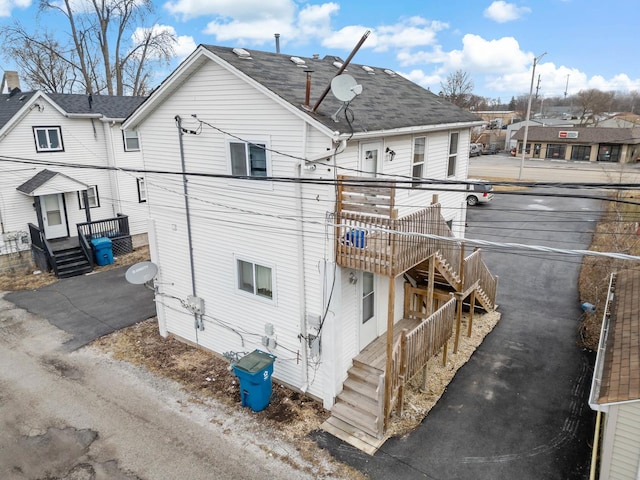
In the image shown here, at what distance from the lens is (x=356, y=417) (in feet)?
30.8

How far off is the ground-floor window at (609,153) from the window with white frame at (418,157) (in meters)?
53.5

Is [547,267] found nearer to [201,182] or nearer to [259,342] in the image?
[259,342]

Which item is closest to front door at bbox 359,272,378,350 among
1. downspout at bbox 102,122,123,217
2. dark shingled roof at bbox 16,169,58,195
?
dark shingled roof at bbox 16,169,58,195

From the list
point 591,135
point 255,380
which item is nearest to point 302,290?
point 255,380

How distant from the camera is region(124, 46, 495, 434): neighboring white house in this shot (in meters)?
8.90

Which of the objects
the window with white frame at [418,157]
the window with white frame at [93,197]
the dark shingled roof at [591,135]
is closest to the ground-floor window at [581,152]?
the dark shingled roof at [591,135]

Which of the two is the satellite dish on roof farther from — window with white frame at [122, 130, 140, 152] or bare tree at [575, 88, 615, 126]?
bare tree at [575, 88, 615, 126]

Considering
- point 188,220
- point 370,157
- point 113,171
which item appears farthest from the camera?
point 113,171

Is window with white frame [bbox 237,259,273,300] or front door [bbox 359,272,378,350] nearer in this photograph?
window with white frame [bbox 237,259,273,300]

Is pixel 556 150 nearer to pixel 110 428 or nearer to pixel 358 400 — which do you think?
pixel 358 400

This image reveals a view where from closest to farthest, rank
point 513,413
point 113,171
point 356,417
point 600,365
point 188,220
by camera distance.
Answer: point 600,365 → point 356,417 → point 513,413 → point 188,220 → point 113,171

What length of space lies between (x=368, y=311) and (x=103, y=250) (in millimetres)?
14255

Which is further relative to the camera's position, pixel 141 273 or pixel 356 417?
pixel 141 273

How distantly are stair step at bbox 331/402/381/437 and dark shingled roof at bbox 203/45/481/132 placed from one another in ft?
19.8
